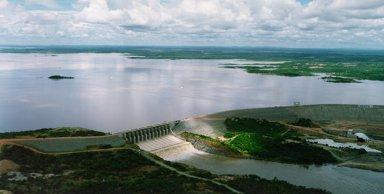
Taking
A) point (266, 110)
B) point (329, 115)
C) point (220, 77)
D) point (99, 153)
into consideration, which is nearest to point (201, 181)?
point (99, 153)

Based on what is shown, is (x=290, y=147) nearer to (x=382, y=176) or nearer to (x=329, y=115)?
(x=382, y=176)

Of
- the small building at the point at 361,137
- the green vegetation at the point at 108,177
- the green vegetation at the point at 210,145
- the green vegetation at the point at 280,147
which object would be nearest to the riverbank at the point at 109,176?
the green vegetation at the point at 108,177

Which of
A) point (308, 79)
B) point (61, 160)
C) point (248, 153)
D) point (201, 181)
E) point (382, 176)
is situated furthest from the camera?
point (308, 79)

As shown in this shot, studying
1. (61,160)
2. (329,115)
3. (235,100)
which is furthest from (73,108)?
(329,115)

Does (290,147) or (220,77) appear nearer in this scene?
(290,147)

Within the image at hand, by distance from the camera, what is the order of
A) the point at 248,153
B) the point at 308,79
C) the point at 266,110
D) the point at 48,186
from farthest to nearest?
the point at 308,79 → the point at 266,110 → the point at 248,153 → the point at 48,186

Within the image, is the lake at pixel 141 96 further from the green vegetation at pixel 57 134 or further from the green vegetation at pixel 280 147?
the green vegetation at pixel 280 147

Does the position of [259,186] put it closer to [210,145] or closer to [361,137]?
[210,145]
